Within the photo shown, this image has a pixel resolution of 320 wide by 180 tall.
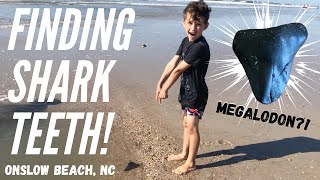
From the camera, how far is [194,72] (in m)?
3.63

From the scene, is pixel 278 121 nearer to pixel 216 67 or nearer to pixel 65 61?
pixel 216 67

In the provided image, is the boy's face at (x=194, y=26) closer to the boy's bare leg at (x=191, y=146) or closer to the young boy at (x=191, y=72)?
the young boy at (x=191, y=72)

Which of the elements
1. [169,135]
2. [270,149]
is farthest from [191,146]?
[270,149]

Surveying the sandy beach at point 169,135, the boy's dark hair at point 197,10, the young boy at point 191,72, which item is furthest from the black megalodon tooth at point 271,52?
the sandy beach at point 169,135

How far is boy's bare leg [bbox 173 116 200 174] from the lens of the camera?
3.78 meters

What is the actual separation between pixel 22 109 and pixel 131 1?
20.1 metres

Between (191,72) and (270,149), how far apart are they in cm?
146

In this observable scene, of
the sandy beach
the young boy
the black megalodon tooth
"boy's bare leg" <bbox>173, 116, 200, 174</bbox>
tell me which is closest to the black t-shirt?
the young boy

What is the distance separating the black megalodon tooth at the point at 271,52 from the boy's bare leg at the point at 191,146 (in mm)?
773

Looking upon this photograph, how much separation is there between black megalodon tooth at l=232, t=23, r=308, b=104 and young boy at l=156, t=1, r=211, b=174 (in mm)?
557

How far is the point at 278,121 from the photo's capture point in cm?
524

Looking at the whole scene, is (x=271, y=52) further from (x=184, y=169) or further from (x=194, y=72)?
(x=184, y=169)

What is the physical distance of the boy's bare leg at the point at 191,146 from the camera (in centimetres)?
378

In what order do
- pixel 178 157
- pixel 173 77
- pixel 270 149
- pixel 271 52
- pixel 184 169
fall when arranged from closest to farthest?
1. pixel 173 77
2. pixel 271 52
3. pixel 184 169
4. pixel 178 157
5. pixel 270 149
